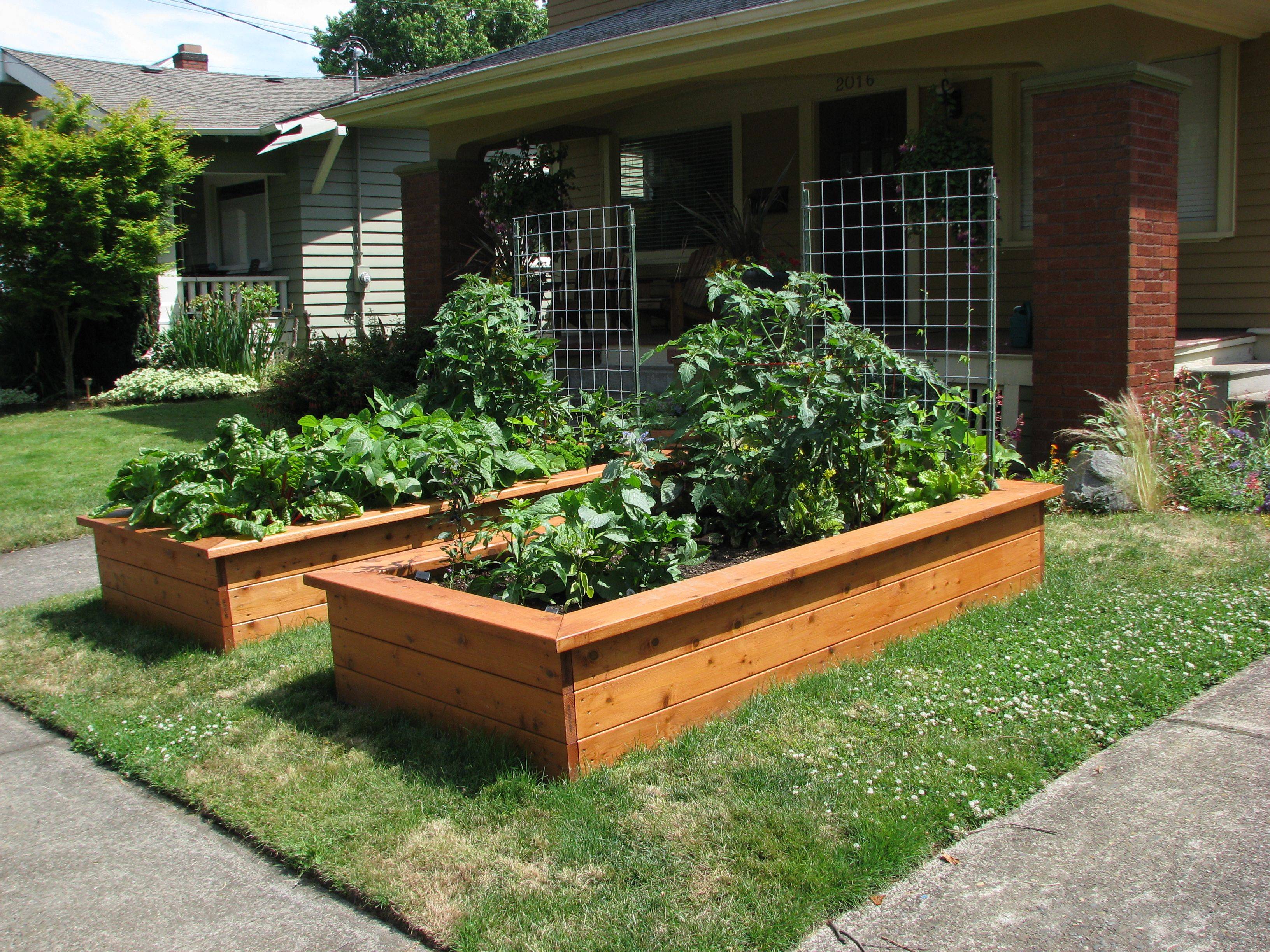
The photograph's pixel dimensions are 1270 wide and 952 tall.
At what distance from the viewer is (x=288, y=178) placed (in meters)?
16.0

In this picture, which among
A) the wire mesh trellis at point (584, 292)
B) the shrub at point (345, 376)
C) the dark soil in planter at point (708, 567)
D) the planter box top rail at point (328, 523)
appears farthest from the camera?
the shrub at point (345, 376)

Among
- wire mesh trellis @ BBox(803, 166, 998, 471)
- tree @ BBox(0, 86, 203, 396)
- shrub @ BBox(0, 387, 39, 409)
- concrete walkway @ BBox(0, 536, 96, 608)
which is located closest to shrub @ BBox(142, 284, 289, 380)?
tree @ BBox(0, 86, 203, 396)

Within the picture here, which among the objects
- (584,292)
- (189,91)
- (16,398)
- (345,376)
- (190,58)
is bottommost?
(16,398)

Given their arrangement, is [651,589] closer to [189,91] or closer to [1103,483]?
[1103,483]

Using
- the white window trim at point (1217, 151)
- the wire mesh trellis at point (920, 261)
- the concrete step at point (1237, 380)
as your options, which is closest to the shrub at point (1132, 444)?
the wire mesh trellis at point (920, 261)

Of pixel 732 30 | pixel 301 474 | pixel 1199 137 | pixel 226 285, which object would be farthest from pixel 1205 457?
pixel 226 285

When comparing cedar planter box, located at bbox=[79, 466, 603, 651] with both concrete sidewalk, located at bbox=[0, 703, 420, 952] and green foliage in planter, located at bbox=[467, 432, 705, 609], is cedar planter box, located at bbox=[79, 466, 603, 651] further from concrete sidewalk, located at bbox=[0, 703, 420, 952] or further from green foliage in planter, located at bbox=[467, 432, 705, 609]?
concrete sidewalk, located at bbox=[0, 703, 420, 952]

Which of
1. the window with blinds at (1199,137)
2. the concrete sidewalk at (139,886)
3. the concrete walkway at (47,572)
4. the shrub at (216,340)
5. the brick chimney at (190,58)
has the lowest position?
the concrete sidewalk at (139,886)

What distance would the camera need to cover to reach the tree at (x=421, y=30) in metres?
45.2

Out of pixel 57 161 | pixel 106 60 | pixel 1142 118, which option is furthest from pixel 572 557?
pixel 106 60

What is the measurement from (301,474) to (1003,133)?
22.6ft

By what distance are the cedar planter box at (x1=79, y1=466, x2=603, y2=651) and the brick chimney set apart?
19.4m

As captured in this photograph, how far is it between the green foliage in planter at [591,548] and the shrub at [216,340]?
35.5 ft

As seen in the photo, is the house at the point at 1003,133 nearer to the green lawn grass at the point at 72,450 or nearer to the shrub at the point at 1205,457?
the shrub at the point at 1205,457
